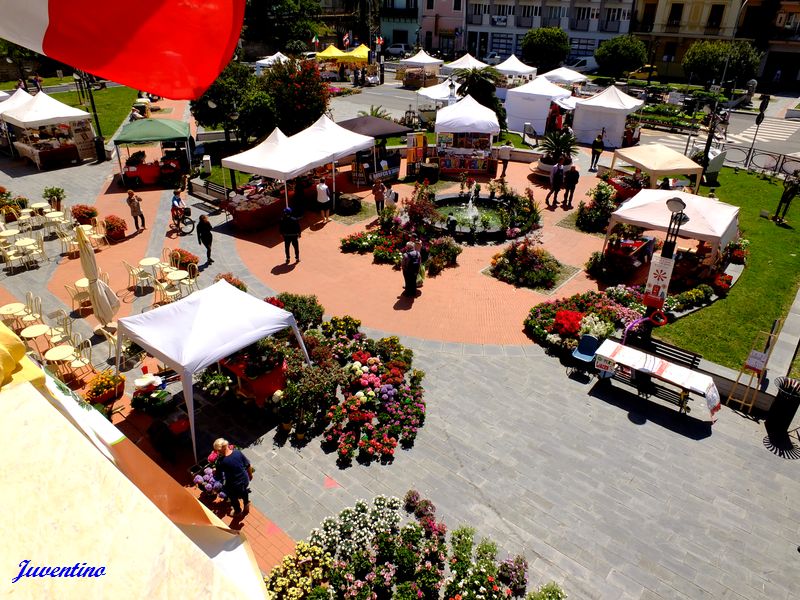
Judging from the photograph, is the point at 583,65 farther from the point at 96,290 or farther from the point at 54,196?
the point at 96,290

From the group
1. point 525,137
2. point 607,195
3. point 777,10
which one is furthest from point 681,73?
point 607,195

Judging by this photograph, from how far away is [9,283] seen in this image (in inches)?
600

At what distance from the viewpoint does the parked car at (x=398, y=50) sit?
65.9 meters

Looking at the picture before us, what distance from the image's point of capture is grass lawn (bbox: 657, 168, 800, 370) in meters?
12.8

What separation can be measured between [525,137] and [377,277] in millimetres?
17357

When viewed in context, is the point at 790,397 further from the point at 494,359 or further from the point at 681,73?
the point at 681,73

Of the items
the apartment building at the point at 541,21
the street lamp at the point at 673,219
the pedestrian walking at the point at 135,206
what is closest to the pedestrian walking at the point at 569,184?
the street lamp at the point at 673,219

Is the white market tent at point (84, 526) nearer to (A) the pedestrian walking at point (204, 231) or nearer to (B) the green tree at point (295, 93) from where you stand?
(A) the pedestrian walking at point (204, 231)

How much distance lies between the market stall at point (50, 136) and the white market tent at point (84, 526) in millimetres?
26860

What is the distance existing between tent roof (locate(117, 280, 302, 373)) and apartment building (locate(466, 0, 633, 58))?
52.0 m

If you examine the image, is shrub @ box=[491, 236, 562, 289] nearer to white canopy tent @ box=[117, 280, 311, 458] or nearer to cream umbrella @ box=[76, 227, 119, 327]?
white canopy tent @ box=[117, 280, 311, 458]

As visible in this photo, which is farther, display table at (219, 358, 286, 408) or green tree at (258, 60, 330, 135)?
green tree at (258, 60, 330, 135)

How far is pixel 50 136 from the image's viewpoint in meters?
27.5

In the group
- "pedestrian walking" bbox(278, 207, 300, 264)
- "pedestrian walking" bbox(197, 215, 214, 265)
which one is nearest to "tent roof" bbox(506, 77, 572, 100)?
"pedestrian walking" bbox(278, 207, 300, 264)
